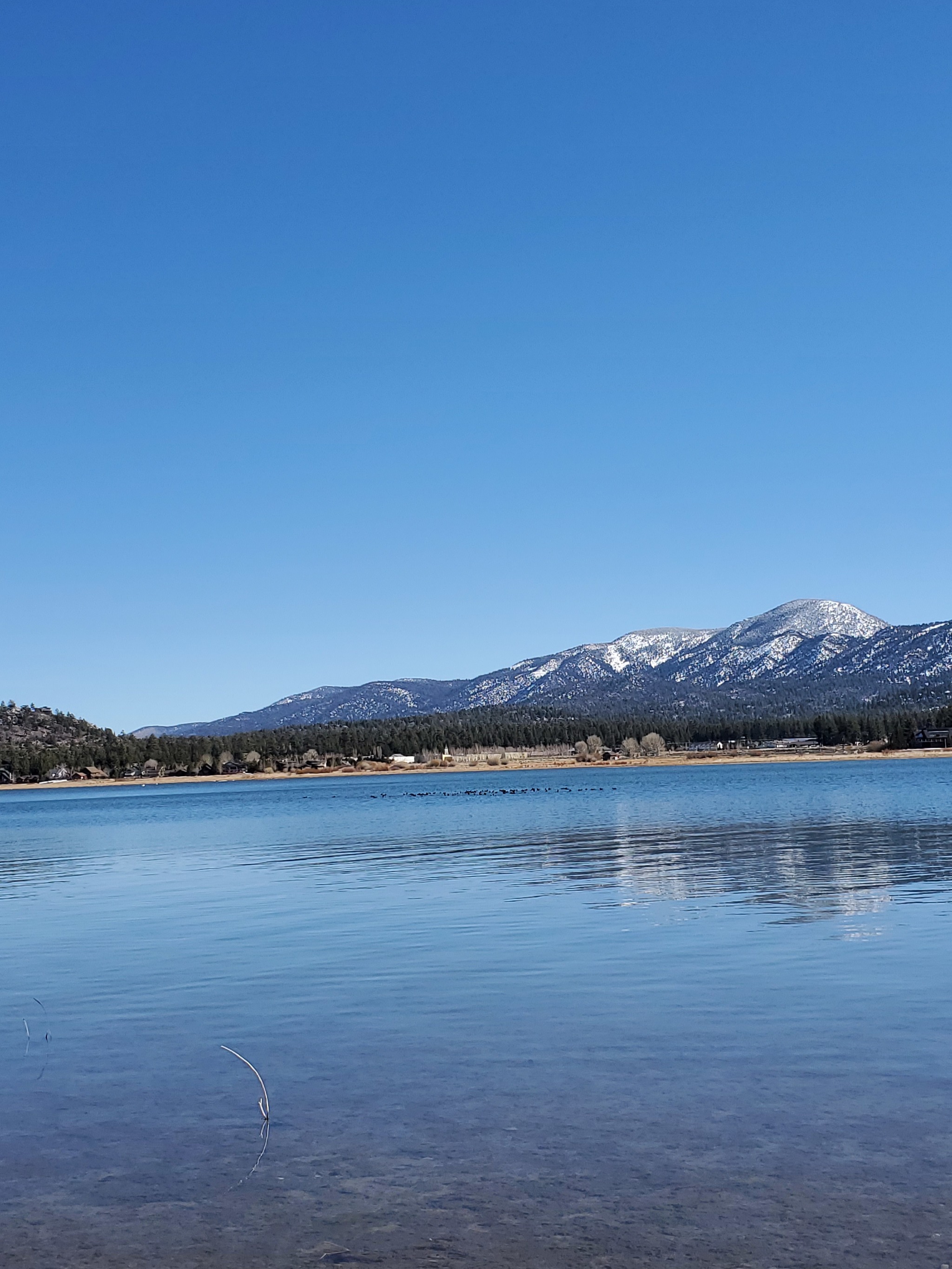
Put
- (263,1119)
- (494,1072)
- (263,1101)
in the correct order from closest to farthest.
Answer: (263,1119) → (263,1101) → (494,1072)

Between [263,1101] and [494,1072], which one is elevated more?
[263,1101]

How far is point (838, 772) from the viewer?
14762cm

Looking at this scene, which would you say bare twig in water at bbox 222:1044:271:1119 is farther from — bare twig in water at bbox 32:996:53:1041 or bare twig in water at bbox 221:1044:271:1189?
bare twig in water at bbox 32:996:53:1041

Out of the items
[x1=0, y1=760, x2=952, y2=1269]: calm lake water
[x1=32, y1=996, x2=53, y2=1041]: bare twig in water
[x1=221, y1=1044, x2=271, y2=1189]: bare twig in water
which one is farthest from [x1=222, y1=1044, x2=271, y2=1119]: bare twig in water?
[x1=32, y1=996, x2=53, y2=1041]: bare twig in water

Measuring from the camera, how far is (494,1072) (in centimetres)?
1486

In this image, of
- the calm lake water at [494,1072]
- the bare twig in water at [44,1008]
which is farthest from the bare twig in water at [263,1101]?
the bare twig in water at [44,1008]

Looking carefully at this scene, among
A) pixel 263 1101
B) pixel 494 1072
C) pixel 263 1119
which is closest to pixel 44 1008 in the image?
pixel 263 1101

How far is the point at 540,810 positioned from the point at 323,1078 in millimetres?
71724

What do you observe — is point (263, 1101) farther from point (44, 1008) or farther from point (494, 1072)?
point (44, 1008)

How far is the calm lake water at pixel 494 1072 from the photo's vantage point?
9.88 metres

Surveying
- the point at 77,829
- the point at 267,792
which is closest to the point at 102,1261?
the point at 77,829

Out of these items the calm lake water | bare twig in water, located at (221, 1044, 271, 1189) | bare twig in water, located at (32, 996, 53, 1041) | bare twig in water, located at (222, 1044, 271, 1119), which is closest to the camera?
the calm lake water

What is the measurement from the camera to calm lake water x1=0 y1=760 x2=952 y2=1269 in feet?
32.4

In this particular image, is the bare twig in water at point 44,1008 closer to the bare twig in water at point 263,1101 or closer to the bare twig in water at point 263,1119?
the bare twig in water at point 263,1119
